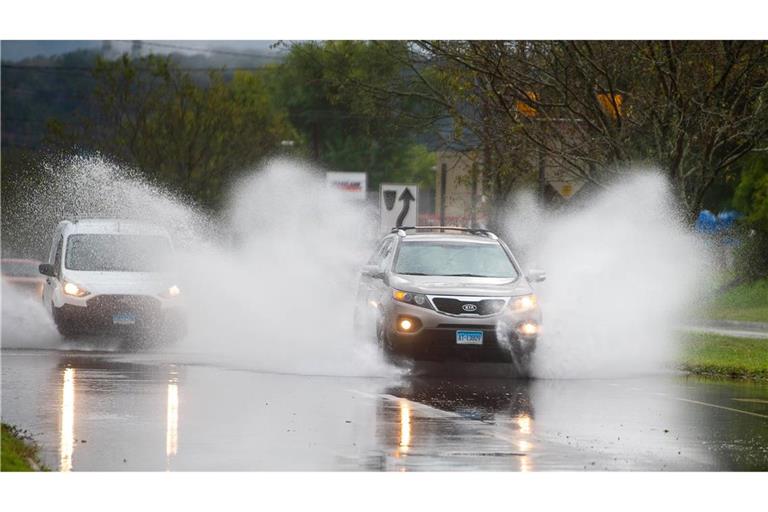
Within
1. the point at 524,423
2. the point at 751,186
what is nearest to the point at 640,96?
the point at 524,423

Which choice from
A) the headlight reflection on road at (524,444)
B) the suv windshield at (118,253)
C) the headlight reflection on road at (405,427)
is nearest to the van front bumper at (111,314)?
the suv windshield at (118,253)

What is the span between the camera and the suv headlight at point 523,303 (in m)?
20.2

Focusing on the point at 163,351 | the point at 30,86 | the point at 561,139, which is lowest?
the point at 163,351

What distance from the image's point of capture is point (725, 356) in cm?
2572

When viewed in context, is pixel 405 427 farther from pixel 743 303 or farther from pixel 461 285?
pixel 743 303

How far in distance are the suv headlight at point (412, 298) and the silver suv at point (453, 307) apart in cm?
1

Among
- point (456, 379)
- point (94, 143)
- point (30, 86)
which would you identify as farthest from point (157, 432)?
point (30, 86)

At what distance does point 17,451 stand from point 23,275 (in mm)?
19732

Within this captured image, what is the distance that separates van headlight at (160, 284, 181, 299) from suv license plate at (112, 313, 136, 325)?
0.61 m

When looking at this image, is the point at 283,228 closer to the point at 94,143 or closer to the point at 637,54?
the point at 637,54

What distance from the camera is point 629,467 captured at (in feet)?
40.5

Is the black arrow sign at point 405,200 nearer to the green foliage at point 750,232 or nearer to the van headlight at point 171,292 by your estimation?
the van headlight at point 171,292

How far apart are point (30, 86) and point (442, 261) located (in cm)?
9112

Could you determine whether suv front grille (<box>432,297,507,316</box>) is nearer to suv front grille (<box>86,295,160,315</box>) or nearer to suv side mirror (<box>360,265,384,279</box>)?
suv side mirror (<box>360,265,384,279</box>)
